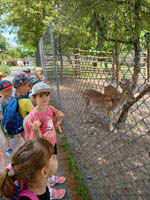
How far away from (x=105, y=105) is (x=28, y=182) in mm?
3668

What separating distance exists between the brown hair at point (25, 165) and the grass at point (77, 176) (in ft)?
4.93

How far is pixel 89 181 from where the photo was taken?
275cm

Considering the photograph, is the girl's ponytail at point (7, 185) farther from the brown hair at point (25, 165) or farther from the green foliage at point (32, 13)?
the green foliage at point (32, 13)

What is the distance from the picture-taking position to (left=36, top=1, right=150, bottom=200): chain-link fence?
1.67 metres

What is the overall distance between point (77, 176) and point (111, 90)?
225 centimetres

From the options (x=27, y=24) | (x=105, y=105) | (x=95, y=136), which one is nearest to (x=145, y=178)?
(x=95, y=136)

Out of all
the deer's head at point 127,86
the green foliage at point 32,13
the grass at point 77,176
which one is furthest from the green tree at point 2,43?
the deer's head at point 127,86

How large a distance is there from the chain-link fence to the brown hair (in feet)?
3.27

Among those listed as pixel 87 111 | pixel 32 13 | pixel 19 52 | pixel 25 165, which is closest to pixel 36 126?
pixel 25 165

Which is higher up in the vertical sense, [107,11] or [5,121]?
[107,11]

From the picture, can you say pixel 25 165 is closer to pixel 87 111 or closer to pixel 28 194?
pixel 28 194

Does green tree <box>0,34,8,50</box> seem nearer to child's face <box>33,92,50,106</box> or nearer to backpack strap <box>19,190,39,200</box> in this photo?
child's face <box>33,92,50,106</box>

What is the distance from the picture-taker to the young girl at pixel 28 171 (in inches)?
48.7

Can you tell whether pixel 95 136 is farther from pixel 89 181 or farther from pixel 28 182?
pixel 28 182
